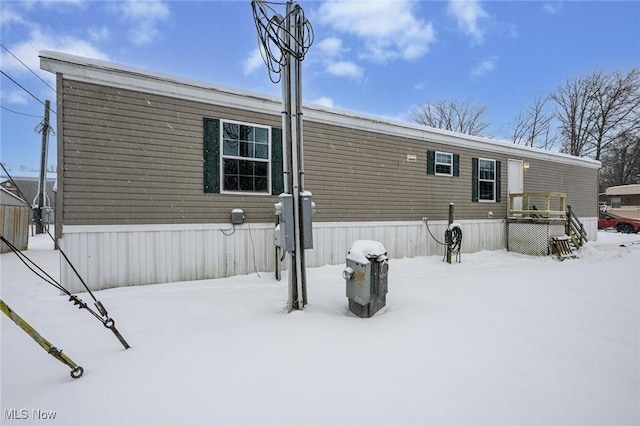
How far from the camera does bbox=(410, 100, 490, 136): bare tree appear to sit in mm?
25469

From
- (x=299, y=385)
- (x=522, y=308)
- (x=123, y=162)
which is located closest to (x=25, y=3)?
(x=123, y=162)

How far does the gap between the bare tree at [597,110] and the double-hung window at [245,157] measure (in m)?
28.3

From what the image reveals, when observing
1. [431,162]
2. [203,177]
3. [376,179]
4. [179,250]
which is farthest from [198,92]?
[431,162]

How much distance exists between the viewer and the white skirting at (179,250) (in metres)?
4.71

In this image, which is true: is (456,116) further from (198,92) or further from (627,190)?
(198,92)

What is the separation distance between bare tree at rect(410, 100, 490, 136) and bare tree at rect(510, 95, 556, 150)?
7.96ft

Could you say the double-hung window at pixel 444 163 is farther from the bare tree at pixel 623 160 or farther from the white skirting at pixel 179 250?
the bare tree at pixel 623 160

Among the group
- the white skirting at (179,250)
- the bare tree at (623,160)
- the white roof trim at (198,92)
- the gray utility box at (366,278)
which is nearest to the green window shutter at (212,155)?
the white roof trim at (198,92)

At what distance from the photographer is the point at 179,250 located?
533 centimetres

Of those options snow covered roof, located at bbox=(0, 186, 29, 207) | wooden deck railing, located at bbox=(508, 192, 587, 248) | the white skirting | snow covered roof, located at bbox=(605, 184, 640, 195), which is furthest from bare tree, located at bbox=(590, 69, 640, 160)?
snow covered roof, located at bbox=(0, 186, 29, 207)

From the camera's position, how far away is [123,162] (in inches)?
194

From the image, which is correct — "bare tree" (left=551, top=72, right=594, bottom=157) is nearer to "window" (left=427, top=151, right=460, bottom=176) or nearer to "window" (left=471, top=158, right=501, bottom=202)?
"window" (left=471, top=158, right=501, bottom=202)

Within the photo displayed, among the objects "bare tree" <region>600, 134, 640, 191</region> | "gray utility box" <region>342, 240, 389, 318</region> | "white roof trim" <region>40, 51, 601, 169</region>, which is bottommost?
"gray utility box" <region>342, 240, 389, 318</region>

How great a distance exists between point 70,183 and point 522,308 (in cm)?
685
